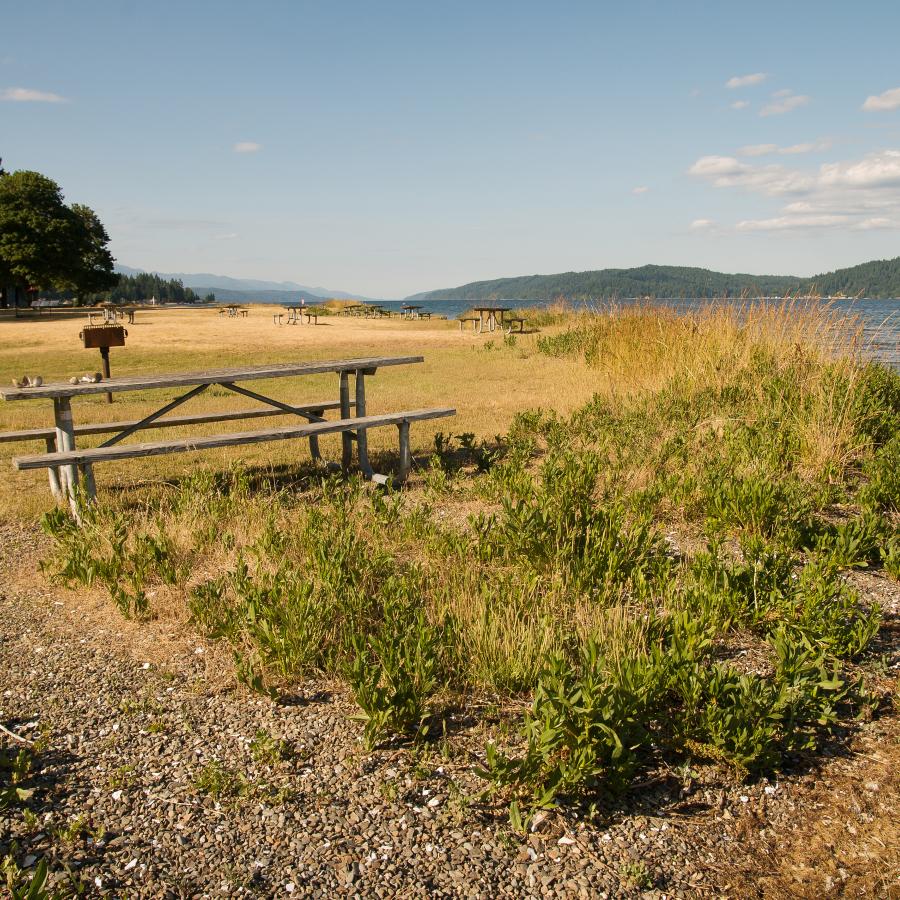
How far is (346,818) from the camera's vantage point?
7.94 feet

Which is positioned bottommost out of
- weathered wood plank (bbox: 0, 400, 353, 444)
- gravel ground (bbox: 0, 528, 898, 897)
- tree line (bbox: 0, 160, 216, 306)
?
gravel ground (bbox: 0, 528, 898, 897)

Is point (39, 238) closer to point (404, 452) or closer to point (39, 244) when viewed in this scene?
point (39, 244)

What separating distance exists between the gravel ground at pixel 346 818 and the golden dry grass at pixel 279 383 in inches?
140

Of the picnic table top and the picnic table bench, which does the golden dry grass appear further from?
the picnic table top

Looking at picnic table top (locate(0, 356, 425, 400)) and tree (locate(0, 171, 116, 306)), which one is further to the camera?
tree (locate(0, 171, 116, 306))

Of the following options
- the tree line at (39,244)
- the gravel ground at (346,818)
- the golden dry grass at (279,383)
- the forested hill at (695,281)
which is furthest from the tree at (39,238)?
the gravel ground at (346,818)

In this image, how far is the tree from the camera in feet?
160

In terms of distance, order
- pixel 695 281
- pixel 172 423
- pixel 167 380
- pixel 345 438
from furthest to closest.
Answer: pixel 695 281 → pixel 345 438 → pixel 172 423 → pixel 167 380

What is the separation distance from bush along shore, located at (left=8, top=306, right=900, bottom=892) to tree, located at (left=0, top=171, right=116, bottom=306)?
51.0 m

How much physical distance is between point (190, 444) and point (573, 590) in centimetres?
316

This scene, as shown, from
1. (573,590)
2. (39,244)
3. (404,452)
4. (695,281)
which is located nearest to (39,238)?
(39,244)

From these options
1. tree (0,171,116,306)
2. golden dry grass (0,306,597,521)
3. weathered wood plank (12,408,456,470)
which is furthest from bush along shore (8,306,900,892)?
tree (0,171,116,306)

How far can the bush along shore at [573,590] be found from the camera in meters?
2.65

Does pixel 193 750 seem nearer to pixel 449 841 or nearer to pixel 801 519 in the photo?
pixel 449 841
